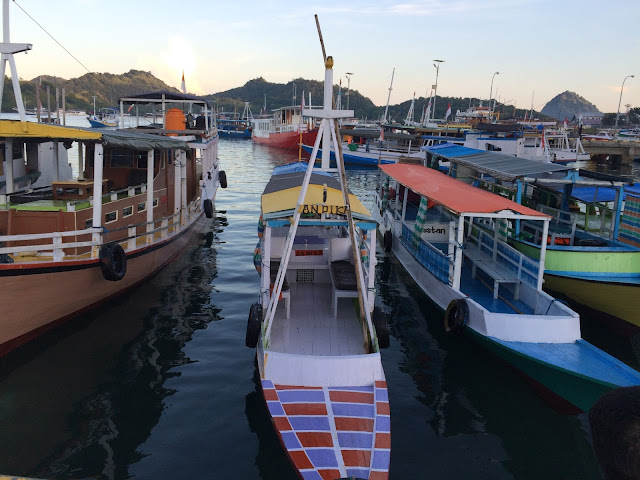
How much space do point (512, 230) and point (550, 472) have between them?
28.3ft

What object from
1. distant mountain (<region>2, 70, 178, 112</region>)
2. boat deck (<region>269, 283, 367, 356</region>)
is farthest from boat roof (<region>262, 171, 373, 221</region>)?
distant mountain (<region>2, 70, 178, 112</region>)

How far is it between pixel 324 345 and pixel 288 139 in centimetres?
5460

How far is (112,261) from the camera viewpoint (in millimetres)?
10844

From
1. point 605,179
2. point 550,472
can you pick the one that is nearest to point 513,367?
point 550,472

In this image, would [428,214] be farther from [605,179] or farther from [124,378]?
[124,378]

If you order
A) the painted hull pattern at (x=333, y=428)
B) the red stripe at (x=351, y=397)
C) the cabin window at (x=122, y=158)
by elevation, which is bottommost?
the painted hull pattern at (x=333, y=428)

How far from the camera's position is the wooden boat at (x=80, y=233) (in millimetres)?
9555

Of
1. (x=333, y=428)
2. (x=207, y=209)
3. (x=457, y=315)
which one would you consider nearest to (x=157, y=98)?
(x=207, y=209)

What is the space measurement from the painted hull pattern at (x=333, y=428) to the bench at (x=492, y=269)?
18.1 ft

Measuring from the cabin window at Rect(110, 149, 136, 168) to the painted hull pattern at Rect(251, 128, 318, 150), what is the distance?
38.8m

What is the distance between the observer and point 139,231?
1404cm

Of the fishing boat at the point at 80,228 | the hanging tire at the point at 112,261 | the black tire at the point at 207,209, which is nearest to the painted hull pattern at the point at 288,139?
the black tire at the point at 207,209

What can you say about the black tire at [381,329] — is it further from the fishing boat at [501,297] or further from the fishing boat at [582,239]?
the fishing boat at [582,239]

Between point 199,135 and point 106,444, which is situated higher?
point 199,135
